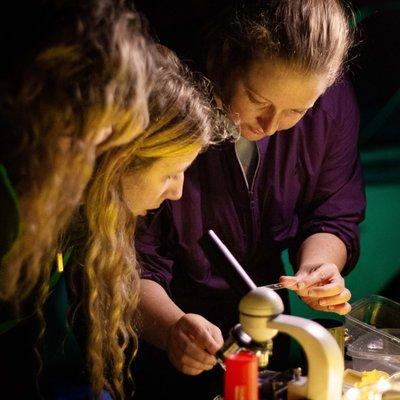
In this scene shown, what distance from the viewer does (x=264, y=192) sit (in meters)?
2.53

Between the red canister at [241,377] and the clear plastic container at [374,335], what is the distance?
2.28ft

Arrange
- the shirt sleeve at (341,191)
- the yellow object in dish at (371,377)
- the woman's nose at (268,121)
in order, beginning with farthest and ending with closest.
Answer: the shirt sleeve at (341,191) → the woman's nose at (268,121) → the yellow object in dish at (371,377)

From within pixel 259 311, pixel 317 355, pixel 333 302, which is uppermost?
pixel 259 311

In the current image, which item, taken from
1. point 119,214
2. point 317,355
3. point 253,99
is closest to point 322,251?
point 253,99

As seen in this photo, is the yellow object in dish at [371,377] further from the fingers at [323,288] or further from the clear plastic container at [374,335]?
the fingers at [323,288]

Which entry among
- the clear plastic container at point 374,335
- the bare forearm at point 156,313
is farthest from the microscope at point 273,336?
the bare forearm at point 156,313

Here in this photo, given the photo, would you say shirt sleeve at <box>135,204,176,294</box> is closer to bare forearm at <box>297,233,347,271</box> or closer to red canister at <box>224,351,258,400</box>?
bare forearm at <box>297,233,347,271</box>

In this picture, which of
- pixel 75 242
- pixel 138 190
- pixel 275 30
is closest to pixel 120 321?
pixel 75 242

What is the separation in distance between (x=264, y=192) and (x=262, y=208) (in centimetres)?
8

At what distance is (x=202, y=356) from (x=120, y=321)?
0.34m

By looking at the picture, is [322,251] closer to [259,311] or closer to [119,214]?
[119,214]

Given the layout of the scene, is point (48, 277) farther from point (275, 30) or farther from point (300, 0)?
point (300, 0)

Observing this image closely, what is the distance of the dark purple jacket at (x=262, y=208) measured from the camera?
8.00 feet

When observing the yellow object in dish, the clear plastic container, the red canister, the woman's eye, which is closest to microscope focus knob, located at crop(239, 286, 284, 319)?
the red canister
